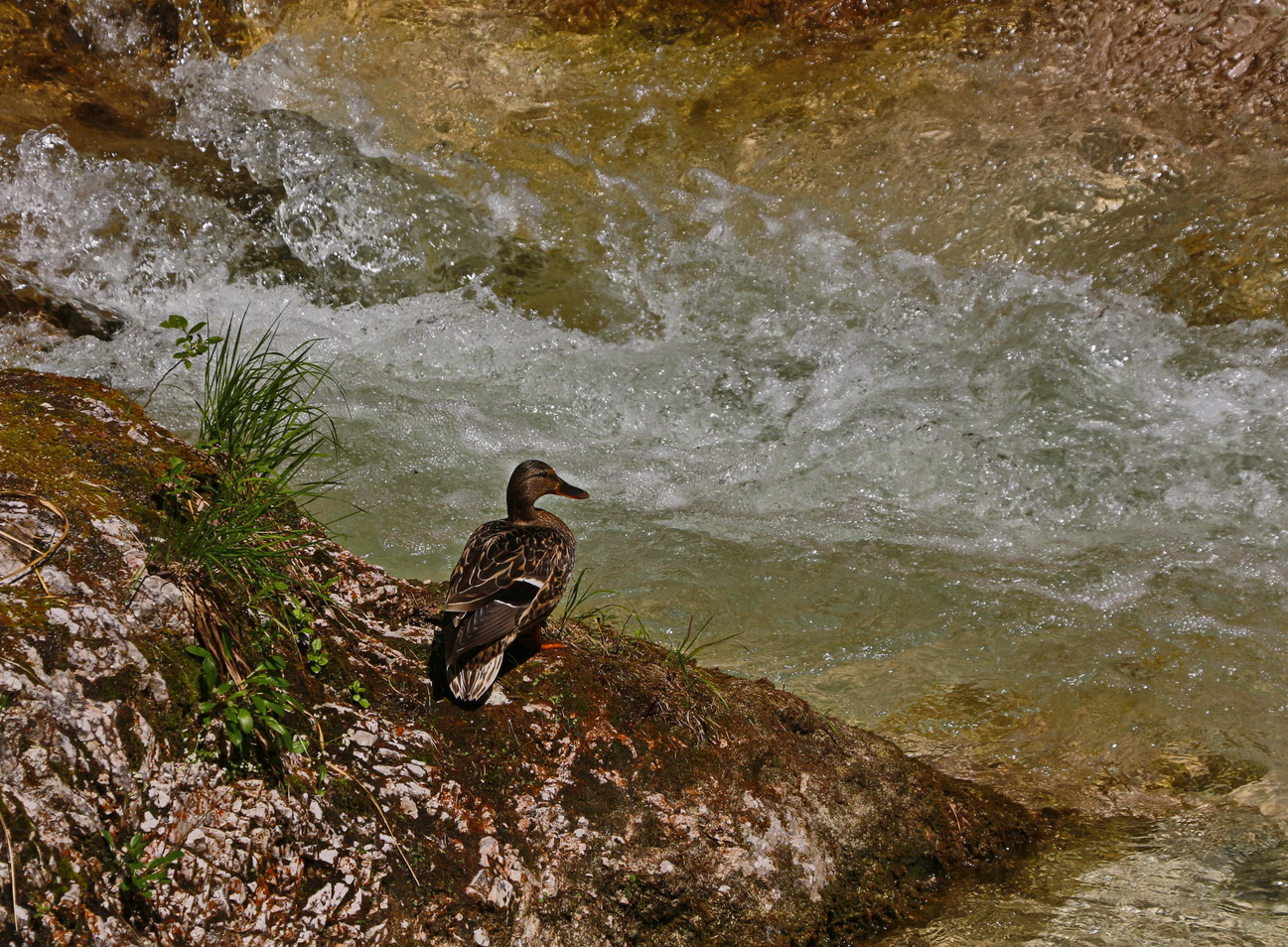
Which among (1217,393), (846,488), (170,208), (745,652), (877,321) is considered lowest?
(745,652)

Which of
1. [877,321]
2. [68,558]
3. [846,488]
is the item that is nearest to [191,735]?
[68,558]

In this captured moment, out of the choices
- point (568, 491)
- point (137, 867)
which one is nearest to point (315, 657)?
point (137, 867)

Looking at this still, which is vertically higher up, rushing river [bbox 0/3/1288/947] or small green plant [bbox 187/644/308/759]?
rushing river [bbox 0/3/1288/947]

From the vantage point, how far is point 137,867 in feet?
8.15

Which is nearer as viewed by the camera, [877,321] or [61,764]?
[61,764]

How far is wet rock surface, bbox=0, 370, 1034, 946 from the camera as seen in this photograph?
252 centimetres

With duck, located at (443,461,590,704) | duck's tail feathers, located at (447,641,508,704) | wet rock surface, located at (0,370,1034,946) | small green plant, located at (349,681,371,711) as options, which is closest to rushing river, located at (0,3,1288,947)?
wet rock surface, located at (0,370,1034,946)

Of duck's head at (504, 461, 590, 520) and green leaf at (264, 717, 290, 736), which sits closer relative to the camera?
green leaf at (264, 717, 290, 736)

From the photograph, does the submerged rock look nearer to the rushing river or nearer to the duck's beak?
the rushing river

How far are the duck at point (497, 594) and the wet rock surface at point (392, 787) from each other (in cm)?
14

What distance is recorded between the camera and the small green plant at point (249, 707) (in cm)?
283

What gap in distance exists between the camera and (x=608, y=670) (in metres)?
3.80

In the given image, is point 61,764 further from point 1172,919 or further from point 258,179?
point 258,179

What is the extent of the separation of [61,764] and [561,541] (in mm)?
1930
